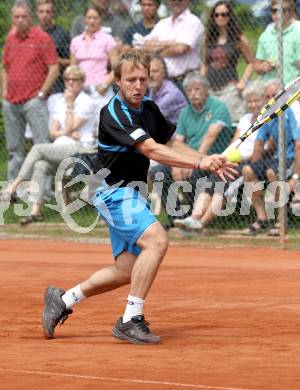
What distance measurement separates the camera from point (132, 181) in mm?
7152

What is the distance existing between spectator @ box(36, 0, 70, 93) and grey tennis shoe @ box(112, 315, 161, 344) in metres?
7.97

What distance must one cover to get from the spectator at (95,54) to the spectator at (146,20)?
281mm

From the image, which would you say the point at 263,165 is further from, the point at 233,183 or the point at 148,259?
the point at 148,259

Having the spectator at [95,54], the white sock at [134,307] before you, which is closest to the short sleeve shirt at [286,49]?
the spectator at [95,54]

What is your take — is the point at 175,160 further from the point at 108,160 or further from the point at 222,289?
the point at 222,289

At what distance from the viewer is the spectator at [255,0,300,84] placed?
12.4 metres

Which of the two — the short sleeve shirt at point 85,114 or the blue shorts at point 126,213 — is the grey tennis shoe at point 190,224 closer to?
the short sleeve shirt at point 85,114

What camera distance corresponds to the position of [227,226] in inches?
526

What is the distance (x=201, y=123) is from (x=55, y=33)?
288cm

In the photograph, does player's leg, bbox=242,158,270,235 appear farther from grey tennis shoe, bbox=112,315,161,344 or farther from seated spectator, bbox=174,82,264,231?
grey tennis shoe, bbox=112,315,161,344

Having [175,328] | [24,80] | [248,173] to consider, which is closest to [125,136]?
[175,328]

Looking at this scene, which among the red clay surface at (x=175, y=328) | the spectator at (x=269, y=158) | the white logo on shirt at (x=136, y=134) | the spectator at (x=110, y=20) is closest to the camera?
the red clay surface at (x=175, y=328)

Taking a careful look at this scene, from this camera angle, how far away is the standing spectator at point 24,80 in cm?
1456

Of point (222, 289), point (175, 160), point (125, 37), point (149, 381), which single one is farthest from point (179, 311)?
point (125, 37)
